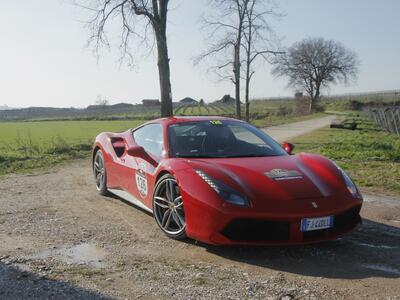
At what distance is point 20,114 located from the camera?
→ 75.8 metres

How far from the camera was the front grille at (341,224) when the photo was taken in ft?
15.3

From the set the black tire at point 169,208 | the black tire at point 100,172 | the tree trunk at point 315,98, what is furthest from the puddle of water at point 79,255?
the tree trunk at point 315,98

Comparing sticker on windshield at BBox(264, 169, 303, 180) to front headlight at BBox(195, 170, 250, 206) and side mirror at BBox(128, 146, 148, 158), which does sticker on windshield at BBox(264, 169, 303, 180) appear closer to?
front headlight at BBox(195, 170, 250, 206)

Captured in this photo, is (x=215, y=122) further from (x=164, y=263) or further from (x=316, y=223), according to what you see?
(x=164, y=263)

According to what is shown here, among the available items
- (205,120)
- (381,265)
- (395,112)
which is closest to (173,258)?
(381,265)

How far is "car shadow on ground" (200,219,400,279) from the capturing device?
13.9ft

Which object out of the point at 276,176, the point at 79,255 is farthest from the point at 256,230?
the point at 79,255

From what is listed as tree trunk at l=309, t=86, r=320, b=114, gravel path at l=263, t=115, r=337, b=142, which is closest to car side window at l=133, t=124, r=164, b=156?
gravel path at l=263, t=115, r=337, b=142

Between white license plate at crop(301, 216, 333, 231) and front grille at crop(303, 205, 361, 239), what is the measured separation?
0.15 ft

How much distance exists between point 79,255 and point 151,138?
6.90 ft

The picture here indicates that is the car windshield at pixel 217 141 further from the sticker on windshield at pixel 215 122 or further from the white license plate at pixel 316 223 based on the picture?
the white license plate at pixel 316 223

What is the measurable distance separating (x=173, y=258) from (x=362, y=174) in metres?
5.80

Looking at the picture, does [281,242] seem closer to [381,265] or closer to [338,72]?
[381,265]

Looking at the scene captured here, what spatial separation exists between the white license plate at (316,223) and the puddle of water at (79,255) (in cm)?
184
